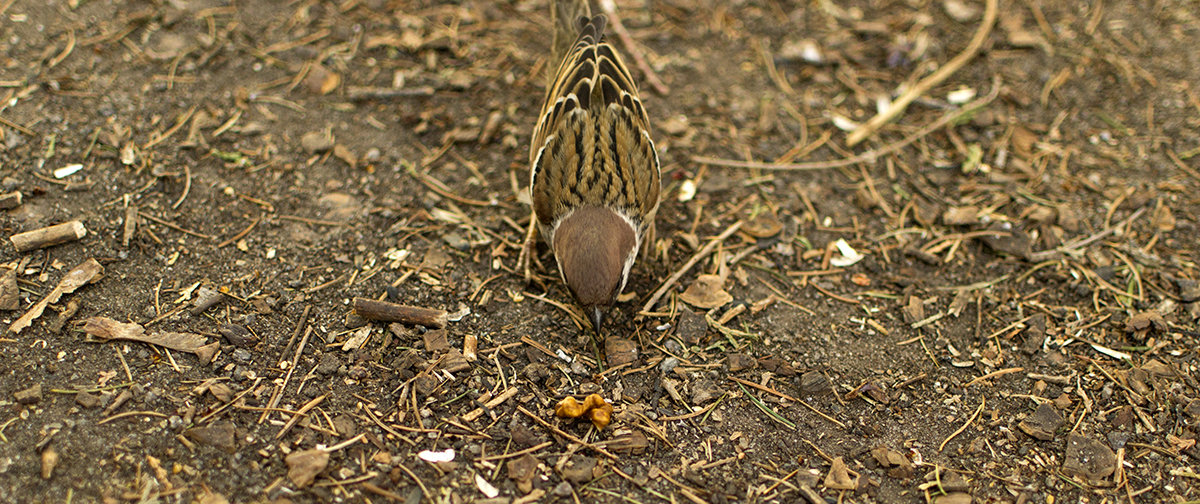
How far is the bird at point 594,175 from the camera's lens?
4.27 m

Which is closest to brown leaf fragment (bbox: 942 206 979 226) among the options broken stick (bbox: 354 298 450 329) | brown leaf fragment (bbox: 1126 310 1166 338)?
brown leaf fragment (bbox: 1126 310 1166 338)

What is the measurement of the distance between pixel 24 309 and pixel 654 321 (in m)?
3.39

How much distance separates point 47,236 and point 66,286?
1.33ft

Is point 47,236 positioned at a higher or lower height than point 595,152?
lower

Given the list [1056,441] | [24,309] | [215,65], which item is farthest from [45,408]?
[1056,441]

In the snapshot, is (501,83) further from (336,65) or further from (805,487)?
(805,487)

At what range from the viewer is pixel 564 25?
18.6 ft

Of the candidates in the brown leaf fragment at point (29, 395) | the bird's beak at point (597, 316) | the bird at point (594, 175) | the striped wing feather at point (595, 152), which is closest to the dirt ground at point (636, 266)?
the brown leaf fragment at point (29, 395)

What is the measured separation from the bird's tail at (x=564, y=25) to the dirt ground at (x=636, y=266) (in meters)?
0.44

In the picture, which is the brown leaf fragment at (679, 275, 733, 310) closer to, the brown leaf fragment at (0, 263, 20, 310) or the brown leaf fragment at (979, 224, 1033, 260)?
the brown leaf fragment at (979, 224, 1033, 260)

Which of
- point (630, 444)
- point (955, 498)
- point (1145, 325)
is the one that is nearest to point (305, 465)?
point (630, 444)

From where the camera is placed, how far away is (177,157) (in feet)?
16.5

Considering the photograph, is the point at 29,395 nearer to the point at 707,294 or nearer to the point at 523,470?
the point at 523,470

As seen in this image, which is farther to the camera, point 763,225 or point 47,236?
point 763,225
